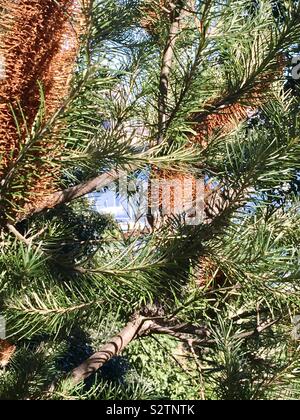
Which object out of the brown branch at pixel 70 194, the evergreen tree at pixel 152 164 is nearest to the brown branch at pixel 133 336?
the evergreen tree at pixel 152 164

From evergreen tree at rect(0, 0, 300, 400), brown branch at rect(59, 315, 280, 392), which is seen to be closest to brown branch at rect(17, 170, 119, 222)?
evergreen tree at rect(0, 0, 300, 400)

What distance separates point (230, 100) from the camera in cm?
70

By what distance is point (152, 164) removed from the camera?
2.21 ft

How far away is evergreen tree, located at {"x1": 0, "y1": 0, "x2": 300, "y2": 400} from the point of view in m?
0.55

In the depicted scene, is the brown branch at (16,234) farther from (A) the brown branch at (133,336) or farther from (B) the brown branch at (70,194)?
(A) the brown branch at (133,336)

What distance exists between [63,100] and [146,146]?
0.18 meters

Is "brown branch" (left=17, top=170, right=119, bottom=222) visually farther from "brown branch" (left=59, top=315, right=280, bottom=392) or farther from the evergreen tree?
→ "brown branch" (left=59, top=315, right=280, bottom=392)

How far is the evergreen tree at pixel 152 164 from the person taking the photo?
55cm

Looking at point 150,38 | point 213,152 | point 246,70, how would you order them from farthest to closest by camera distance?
point 150,38 < point 213,152 < point 246,70

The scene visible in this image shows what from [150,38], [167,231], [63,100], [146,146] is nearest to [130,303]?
[167,231]

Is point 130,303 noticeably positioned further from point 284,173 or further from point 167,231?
point 284,173

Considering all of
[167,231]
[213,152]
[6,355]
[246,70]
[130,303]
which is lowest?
[6,355]

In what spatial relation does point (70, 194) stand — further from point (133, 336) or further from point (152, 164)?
point (133, 336)

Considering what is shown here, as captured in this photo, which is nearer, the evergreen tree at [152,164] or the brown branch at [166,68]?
the evergreen tree at [152,164]
